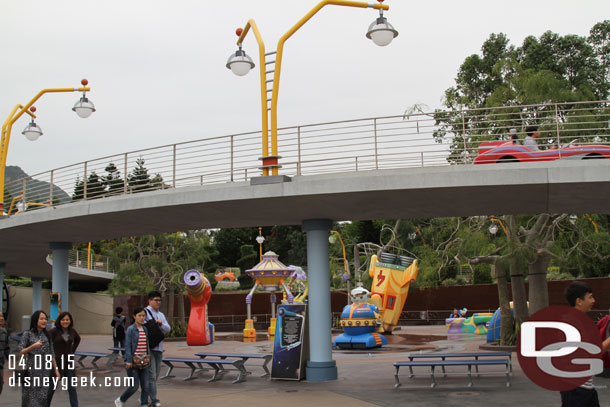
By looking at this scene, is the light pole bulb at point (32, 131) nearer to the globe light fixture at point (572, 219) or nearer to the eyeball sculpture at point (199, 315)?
the eyeball sculpture at point (199, 315)

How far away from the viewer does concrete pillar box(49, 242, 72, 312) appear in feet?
63.9

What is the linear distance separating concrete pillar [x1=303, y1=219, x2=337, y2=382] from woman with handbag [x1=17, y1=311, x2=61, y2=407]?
6597mm

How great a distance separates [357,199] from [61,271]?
437 inches

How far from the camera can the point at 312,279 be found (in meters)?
14.8

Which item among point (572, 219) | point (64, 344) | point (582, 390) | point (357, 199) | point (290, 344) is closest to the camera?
point (582, 390)

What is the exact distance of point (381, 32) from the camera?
12578mm

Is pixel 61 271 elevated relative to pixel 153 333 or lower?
elevated

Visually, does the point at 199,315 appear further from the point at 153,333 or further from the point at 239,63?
the point at 153,333

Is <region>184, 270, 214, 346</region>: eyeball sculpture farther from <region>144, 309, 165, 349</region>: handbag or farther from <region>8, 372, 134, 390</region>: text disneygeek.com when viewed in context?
<region>144, 309, 165, 349</region>: handbag

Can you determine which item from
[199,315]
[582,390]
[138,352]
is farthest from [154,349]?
[199,315]

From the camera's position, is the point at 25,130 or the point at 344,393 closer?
the point at 344,393

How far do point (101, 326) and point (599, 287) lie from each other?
3238 centimetres

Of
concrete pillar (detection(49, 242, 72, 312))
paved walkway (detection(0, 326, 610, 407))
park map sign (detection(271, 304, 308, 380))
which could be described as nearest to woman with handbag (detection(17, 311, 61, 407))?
paved walkway (detection(0, 326, 610, 407))

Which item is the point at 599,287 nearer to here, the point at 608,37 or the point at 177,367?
the point at 608,37
